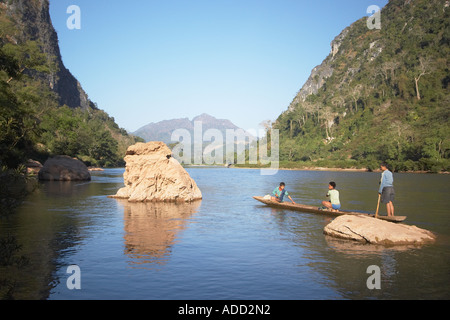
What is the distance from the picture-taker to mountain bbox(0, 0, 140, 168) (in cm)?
2148

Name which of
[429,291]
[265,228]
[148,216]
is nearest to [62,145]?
[148,216]

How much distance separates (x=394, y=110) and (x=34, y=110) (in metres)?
116

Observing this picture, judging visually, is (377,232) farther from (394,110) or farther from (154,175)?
(394,110)

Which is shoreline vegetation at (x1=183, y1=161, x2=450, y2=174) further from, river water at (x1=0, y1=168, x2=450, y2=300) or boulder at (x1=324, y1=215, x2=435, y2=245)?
boulder at (x1=324, y1=215, x2=435, y2=245)

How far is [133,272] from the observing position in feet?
36.2

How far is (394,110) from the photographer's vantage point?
127 metres

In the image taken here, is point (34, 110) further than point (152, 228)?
Yes

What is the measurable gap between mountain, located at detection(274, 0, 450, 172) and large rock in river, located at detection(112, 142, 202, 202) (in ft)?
236

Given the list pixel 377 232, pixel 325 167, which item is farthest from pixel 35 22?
pixel 377 232

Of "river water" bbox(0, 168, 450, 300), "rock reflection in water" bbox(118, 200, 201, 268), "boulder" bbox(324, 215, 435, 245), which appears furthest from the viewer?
"boulder" bbox(324, 215, 435, 245)

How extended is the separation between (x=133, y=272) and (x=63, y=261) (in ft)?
8.71
